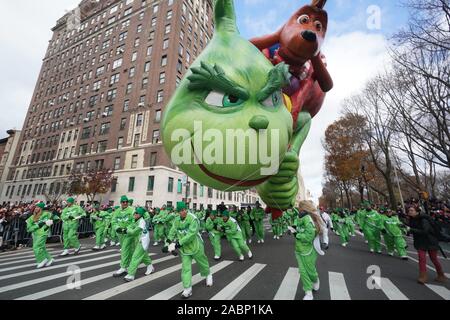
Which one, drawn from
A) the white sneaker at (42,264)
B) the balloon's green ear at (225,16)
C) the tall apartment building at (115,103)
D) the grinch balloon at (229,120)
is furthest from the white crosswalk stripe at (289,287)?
the tall apartment building at (115,103)

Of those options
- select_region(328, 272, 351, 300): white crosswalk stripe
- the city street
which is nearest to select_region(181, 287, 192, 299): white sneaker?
the city street

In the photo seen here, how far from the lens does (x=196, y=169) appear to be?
296 centimetres

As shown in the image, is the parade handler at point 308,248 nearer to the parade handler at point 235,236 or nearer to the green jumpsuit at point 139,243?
the parade handler at point 235,236

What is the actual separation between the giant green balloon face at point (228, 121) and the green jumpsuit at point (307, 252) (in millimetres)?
2044

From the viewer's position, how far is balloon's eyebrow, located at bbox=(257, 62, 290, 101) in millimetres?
2971

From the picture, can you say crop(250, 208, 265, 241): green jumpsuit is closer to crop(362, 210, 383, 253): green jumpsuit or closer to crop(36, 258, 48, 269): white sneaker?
crop(362, 210, 383, 253): green jumpsuit

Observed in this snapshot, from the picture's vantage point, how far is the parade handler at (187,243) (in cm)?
440

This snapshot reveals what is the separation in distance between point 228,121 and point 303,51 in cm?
262

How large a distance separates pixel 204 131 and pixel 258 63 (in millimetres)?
1438

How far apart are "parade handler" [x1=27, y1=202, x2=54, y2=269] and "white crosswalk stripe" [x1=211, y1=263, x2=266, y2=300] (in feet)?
19.0

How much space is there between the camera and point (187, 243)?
467 centimetres

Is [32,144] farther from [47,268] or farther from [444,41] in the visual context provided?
[444,41]

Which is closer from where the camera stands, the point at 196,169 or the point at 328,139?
the point at 196,169
